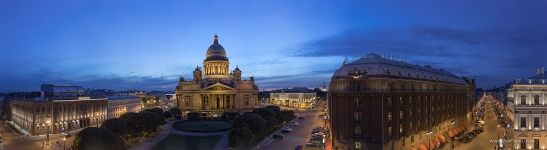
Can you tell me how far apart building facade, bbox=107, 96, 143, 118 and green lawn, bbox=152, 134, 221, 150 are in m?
57.3

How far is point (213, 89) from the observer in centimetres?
17638

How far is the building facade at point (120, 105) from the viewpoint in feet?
505

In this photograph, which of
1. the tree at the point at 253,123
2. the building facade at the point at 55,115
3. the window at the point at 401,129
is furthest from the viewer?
the building facade at the point at 55,115

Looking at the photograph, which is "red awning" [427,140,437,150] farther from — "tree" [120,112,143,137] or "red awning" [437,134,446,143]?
"tree" [120,112,143,137]

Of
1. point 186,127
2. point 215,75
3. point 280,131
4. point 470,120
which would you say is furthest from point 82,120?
point 470,120

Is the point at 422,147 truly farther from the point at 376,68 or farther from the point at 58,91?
the point at 58,91

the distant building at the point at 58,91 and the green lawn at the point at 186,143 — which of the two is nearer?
the green lawn at the point at 186,143

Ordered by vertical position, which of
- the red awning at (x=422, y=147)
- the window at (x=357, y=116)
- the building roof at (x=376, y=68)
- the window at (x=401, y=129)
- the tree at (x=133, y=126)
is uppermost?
the building roof at (x=376, y=68)

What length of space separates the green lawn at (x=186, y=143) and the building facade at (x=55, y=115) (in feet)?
90.8

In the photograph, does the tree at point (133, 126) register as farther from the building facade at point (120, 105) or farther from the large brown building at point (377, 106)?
the building facade at point (120, 105)

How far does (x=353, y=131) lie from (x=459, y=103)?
2250 inches

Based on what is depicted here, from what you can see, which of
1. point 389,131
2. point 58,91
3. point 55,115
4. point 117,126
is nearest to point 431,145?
point 389,131

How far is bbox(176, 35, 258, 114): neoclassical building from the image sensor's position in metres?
177

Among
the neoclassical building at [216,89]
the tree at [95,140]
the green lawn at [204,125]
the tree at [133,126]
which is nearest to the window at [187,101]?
the neoclassical building at [216,89]
